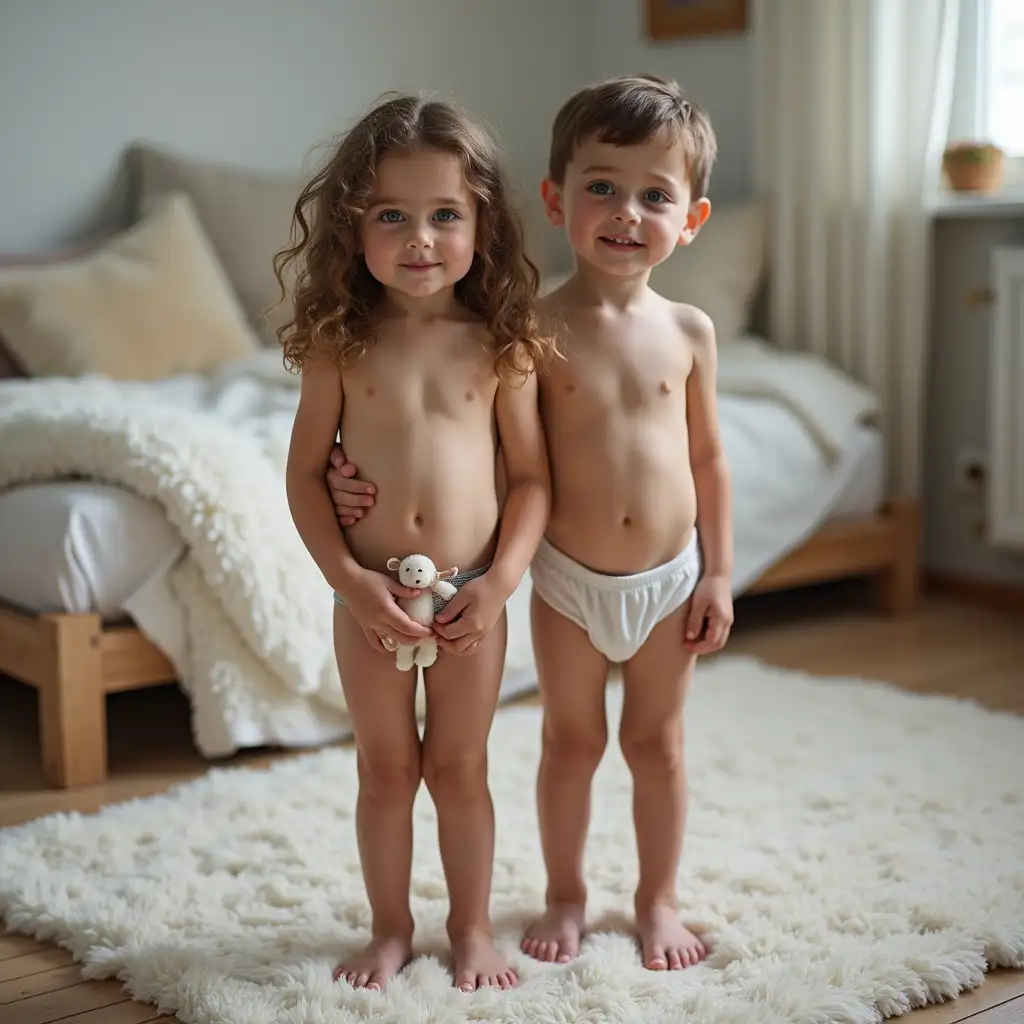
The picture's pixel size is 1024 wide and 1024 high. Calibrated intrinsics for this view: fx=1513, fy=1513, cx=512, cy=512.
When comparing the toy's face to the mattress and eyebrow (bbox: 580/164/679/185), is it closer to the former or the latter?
eyebrow (bbox: 580/164/679/185)

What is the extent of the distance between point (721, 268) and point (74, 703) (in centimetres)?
184

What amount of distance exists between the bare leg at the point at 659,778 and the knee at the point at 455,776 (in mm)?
187

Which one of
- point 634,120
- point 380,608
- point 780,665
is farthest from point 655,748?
point 780,665

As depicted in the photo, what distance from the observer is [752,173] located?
3688 mm

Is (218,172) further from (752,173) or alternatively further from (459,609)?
(459,609)

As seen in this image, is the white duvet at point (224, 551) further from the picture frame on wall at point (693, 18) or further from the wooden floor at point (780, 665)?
the picture frame on wall at point (693, 18)

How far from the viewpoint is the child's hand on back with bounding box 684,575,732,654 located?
5.19ft

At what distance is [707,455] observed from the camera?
162 centimetres

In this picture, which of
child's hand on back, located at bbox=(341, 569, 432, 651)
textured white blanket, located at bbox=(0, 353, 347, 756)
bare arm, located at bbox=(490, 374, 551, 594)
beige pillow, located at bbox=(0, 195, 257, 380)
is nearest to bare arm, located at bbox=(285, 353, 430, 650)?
child's hand on back, located at bbox=(341, 569, 432, 651)

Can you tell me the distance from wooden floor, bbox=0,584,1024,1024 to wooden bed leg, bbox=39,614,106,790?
38 mm

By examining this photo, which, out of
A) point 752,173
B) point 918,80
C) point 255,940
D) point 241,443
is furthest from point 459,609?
point 752,173

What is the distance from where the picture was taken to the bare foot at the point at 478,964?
1.51 m

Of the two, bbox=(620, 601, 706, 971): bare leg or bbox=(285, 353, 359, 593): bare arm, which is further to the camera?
bbox=(620, 601, 706, 971): bare leg

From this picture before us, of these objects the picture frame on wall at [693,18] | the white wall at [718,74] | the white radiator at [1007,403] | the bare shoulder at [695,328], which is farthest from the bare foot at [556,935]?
the picture frame on wall at [693,18]
